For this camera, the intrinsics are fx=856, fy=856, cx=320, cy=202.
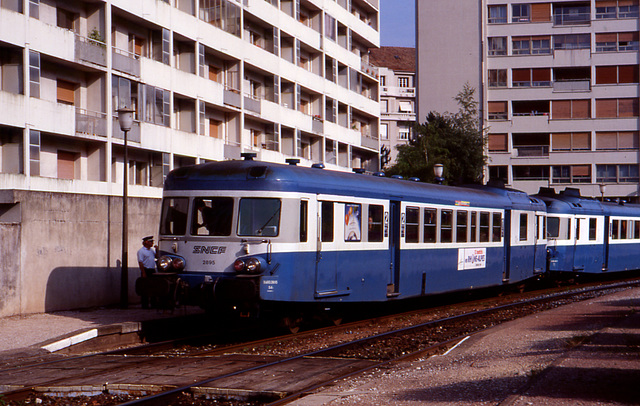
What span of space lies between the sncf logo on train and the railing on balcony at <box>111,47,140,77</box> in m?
18.2

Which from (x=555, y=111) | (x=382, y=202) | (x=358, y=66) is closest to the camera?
(x=382, y=202)

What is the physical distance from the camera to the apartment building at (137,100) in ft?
68.4

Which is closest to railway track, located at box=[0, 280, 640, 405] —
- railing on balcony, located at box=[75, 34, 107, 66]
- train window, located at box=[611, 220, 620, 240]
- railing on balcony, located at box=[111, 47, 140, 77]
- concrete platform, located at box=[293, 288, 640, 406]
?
concrete platform, located at box=[293, 288, 640, 406]

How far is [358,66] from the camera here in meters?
54.9

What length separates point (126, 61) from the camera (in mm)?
31281

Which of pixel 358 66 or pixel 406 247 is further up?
pixel 358 66

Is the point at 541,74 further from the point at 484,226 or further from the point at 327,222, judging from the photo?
the point at 327,222

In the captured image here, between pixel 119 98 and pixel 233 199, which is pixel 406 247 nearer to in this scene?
pixel 233 199


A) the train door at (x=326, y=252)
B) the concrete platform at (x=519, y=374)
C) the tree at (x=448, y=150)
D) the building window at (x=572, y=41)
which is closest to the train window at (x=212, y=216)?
the train door at (x=326, y=252)

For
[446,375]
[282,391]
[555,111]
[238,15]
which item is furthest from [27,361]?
[555,111]

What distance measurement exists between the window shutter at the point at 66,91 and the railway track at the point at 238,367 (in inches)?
667

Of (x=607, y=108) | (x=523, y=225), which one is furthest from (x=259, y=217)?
(x=607, y=108)

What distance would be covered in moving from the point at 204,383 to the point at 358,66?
4650cm

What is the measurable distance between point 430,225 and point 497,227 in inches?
174
